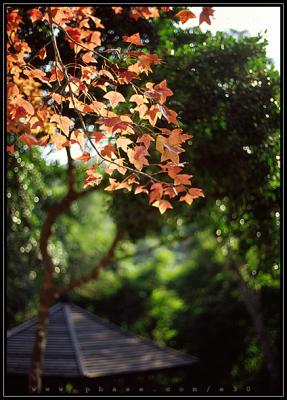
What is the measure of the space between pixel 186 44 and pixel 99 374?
18.6 ft

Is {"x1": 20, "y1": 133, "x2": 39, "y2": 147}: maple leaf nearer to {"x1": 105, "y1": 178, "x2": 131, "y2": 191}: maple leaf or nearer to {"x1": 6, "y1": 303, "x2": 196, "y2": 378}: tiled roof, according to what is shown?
{"x1": 105, "y1": 178, "x2": 131, "y2": 191}: maple leaf

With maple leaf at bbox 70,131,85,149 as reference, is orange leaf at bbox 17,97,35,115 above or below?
above

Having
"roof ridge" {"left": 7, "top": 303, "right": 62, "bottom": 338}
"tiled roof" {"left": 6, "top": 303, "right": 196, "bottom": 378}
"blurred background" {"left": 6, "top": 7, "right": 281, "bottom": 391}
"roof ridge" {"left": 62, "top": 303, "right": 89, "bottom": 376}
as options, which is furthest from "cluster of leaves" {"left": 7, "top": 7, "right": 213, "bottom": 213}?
"roof ridge" {"left": 7, "top": 303, "right": 62, "bottom": 338}

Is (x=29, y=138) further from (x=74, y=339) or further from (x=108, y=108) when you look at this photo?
(x=74, y=339)

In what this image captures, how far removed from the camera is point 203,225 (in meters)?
10.5

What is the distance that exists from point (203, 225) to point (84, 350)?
3618mm

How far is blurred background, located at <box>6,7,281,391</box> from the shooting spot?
18.0 ft

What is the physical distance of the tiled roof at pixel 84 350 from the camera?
8398 mm

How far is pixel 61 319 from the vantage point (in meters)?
9.79

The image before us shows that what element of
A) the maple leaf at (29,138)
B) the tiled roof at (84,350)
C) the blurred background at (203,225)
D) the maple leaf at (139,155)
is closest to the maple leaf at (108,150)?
the maple leaf at (139,155)

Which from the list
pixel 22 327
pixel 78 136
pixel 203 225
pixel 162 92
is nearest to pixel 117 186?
pixel 78 136

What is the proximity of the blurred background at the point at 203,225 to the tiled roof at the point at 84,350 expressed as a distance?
1633 millimetres

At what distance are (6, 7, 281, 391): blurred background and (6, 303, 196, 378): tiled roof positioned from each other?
163cm

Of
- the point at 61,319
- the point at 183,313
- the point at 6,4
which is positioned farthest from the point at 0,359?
the point at 183,313
